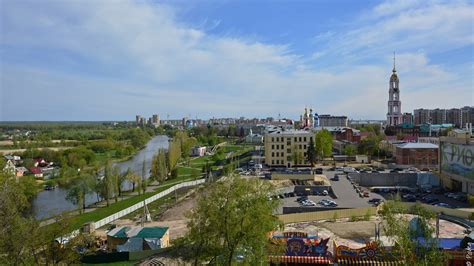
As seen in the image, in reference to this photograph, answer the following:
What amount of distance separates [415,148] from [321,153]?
1062cm

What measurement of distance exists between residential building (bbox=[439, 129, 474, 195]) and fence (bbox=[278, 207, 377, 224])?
1125 cm

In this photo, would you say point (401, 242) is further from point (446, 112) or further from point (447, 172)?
point (446, 112)

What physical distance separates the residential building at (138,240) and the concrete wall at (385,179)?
23.9 meters

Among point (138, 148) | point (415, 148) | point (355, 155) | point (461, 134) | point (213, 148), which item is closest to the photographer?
point (461, 134)

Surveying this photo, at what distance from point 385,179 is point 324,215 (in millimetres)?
16460

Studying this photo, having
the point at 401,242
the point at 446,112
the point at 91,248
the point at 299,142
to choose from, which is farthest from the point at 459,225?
the point at 446,112

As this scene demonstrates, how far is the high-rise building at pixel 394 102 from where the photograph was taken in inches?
2734

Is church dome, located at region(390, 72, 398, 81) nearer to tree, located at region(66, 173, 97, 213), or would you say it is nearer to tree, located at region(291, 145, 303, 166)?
tree, located at region(291, 145, 303, 166)

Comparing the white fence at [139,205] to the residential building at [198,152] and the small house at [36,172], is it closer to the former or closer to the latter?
the small house at [36,172]

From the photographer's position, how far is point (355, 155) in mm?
50438

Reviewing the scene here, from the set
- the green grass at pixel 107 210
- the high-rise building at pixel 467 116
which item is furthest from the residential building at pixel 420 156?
the high-rise building at pixel 467 116

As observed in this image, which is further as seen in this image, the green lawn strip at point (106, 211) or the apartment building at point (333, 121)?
the apartment building at point (333, 121)

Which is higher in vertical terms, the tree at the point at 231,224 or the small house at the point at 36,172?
the tree at the point at 231,224

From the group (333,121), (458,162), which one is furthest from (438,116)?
(458,162)
